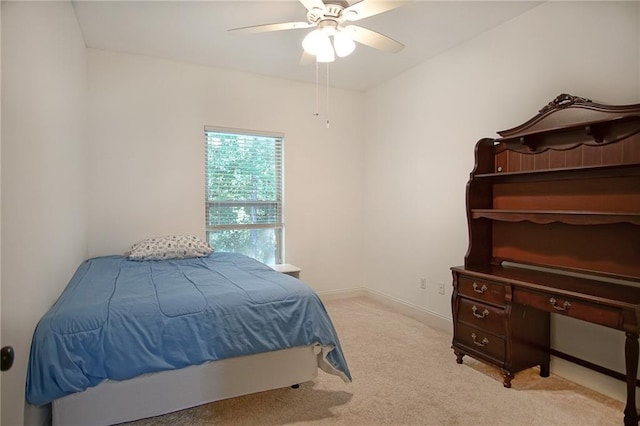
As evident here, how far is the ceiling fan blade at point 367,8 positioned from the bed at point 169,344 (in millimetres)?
1670

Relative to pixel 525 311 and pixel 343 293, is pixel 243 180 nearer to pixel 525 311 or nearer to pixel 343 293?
pixel 343 293

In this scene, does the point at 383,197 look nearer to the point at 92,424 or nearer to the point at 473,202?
the point at 473,202

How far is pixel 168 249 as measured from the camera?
10.8 feet

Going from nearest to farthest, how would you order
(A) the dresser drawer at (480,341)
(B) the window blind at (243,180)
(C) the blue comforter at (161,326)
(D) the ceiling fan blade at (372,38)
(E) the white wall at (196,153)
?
(C) the blue comforter at (161,326), (D) the ceiling fan blade at (372,38), (A) the dresser drawer at (480,341), (E) the white wall at (196,153), (B) the window blind at (243,180)

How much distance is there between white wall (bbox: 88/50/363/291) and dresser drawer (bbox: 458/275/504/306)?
6.95ft

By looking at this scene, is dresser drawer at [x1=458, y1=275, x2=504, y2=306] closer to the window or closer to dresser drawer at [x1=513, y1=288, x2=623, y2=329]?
dresser drawer at [x1=513, y1=288, x2=623, y2=329]

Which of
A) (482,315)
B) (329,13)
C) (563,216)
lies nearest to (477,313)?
(482,315)

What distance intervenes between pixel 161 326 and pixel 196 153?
7.98ft

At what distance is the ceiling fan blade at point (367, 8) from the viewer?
2.01 m

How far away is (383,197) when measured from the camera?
441 cm

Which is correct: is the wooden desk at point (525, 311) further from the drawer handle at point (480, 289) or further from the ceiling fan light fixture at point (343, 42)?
the ceiling fan light fixture at point (343, 42)

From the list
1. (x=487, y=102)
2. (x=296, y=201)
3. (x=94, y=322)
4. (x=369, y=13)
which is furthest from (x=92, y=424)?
(x=487, y=102)

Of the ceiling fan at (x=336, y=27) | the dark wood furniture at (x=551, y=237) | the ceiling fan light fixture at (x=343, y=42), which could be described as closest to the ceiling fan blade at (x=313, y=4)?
the ceiling fan at (x=336, y=27)

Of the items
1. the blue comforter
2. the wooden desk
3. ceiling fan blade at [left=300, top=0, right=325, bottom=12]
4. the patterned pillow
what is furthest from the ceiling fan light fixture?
the patterned pillow
